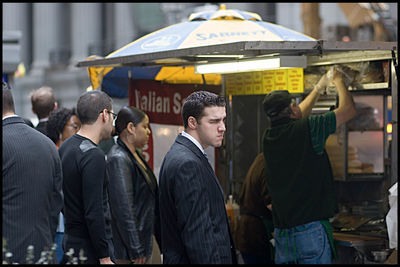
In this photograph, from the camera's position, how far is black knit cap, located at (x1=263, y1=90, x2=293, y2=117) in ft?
22.9

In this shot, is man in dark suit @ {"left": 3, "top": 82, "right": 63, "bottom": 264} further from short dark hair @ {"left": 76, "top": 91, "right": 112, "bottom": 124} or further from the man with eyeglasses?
short dark hair @ {"left": 76, "top": 91, "right": 112, "bottom": 124}

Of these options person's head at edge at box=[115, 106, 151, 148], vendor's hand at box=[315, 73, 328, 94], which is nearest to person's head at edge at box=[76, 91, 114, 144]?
person's head at edge at box=[115, 106, 151, 148]

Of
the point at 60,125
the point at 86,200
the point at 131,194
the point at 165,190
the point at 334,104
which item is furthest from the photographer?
the point at 60,125

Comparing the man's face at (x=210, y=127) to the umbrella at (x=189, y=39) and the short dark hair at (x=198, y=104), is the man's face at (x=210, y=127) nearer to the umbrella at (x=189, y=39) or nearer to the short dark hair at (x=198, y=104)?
the short dark hair at (x=198, y=104)

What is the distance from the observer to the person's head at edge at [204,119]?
4.96 meters

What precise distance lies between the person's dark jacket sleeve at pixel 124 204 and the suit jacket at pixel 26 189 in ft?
4.95

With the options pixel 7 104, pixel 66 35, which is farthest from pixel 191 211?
pixel 66 35

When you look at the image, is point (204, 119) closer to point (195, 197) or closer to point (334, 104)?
point (195, 197)

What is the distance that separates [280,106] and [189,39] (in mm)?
1104

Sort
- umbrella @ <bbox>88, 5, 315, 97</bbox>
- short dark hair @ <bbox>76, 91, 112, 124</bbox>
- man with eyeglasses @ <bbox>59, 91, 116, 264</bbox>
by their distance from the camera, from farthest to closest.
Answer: umbrella @ <bbox>88, 5, 315, 97</bbox> → short dark hair @ <bbox>76, 91, 112, 124</bbox> → man with eyeglasses @ <bbox>59, 91, 116, 264</bbox>

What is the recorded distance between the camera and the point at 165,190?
194 inches

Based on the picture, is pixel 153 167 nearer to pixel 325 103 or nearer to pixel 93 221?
pixel 325 103

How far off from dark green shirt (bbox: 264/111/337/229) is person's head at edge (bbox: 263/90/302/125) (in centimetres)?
12

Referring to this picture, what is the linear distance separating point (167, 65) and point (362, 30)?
18645 millimetres
